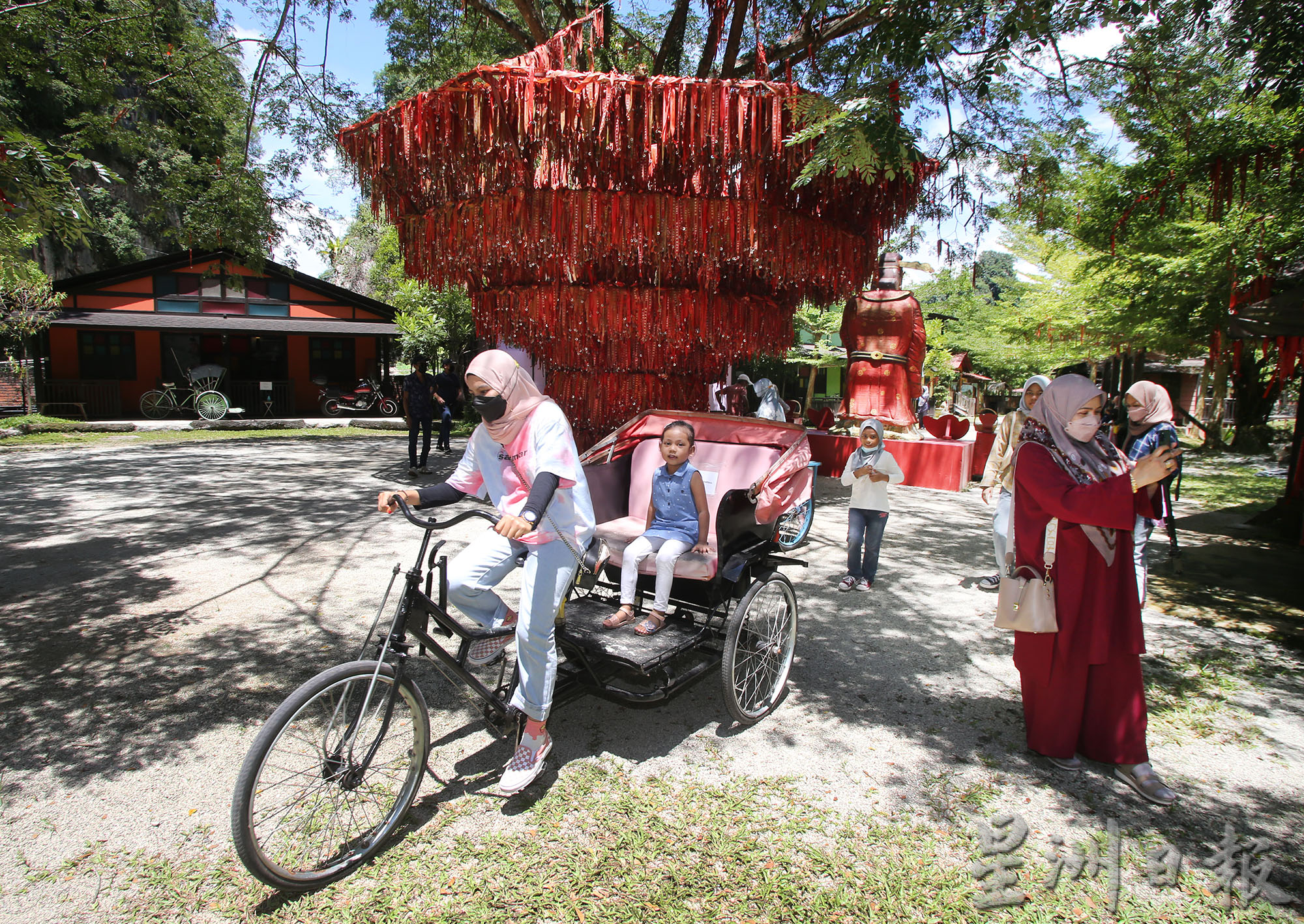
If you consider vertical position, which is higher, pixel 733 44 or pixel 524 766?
pixel 733 44

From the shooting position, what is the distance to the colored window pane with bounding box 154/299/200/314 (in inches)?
817

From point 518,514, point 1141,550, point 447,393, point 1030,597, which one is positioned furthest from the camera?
point 447,393

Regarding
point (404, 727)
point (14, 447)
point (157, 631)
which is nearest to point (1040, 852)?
point (404, 727)

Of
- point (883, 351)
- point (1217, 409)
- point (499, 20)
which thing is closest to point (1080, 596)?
point (883, 351)

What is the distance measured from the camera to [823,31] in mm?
9359

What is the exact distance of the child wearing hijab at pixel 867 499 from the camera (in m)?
5.74

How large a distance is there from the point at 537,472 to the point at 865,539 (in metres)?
4.02

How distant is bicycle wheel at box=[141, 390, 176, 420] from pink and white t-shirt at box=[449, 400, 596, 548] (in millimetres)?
21484

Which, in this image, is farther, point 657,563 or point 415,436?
point 415,436

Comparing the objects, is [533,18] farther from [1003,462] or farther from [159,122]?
[1003,462]

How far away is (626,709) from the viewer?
3.90 meters

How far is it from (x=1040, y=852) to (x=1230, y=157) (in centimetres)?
727

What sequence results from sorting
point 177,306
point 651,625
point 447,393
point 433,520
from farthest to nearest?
point 177,306 → point 447,393 → point 651,625 → point 433,520

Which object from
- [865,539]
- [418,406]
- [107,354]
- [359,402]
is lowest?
[865,539]
